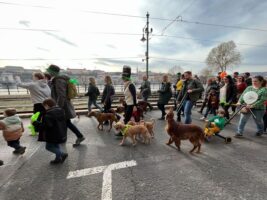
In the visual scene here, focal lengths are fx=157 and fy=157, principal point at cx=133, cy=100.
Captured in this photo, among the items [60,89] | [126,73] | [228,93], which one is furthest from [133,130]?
[228,93]

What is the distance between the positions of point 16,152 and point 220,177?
4.26 meters

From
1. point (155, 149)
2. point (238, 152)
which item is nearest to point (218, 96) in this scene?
point (238, 152)

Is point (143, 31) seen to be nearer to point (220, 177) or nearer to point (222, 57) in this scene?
point (220, 177)

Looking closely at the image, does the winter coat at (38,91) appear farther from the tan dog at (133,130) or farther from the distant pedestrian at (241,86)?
the distant pedestrian at (241,86)

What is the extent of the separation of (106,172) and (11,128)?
225 cm

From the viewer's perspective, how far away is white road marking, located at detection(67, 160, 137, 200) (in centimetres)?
232

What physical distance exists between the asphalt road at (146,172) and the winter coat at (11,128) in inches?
19.0

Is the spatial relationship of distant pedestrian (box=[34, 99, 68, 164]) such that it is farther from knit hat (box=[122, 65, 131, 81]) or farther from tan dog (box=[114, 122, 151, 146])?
knit hat (box=[122, 65, 131, 81])

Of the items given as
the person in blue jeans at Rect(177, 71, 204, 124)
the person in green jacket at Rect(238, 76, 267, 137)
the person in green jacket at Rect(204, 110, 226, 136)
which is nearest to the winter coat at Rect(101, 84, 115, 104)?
the person in blue jeans at Rect(177, 71, 204, 124)

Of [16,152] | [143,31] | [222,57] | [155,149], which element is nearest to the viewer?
[16,152]

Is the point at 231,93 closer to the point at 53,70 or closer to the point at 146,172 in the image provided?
the point at 146,172

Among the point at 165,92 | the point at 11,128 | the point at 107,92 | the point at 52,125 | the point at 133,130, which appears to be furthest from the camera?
the point at 165,92

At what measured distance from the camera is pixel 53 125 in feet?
9.36

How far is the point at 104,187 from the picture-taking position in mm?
2439
